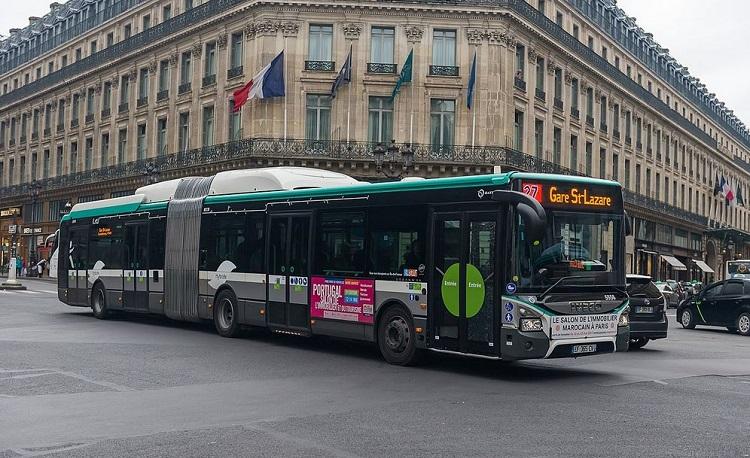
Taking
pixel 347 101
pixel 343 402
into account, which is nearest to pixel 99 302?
pixel 343 402

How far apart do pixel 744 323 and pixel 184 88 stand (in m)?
31.0

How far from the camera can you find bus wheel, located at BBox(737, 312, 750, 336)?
24266mm

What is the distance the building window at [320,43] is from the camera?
3966 centimetres

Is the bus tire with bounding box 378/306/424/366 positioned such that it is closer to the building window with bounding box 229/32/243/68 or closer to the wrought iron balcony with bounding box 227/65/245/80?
the wrought iron balcony with bounding box 227/65/245/80

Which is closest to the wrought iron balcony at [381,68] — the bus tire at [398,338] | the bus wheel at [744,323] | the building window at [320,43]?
the building window at [320,43]

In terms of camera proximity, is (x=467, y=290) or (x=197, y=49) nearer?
(x=467, y=290)

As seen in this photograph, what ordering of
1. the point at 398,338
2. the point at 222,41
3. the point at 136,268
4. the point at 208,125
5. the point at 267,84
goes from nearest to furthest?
the point at 398,338
the point at 136,268
the point at 267,84
the point at 222,41
the point at 208,125

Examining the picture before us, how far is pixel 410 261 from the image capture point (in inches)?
528

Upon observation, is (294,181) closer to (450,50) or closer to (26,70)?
(450,50)

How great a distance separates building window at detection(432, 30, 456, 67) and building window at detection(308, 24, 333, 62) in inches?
187

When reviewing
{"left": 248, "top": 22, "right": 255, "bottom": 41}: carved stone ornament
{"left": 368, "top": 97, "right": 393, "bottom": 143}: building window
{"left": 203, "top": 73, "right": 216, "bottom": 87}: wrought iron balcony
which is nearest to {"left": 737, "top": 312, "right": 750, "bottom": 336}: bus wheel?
{"left": 368, "top": 97, "right": 393, "bottom": 143}: building window

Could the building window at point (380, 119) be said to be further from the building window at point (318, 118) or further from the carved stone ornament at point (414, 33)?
the carved stone ornament at point (414, 33)

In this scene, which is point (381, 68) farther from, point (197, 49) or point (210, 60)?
point (197, 49)

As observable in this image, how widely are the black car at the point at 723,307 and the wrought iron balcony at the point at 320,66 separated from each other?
782 inches
